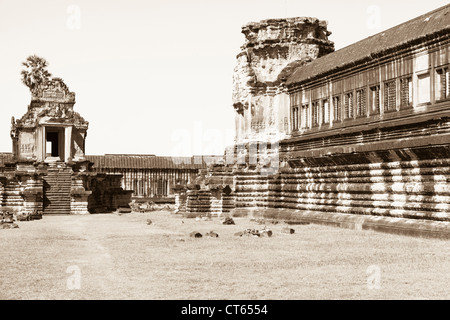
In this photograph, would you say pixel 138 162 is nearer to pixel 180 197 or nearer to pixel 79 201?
pixel 79 201

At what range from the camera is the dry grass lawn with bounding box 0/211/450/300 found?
12703 mm

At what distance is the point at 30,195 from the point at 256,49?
1805cm

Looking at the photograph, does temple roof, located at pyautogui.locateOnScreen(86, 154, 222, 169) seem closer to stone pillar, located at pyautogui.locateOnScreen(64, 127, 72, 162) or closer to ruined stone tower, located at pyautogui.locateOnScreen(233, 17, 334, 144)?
stone pillar, located at pyautogui.locateOnScreen(64, 127, 72, 162)

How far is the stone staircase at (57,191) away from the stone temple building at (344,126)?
13571 millimetres

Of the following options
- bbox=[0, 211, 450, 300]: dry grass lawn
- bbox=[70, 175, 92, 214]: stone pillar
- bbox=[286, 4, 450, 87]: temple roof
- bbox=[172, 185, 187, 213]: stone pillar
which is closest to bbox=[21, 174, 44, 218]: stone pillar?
bbox=[70, 175, 92, 214]: stone pillar

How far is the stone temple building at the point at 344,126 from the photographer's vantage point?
25359 mm

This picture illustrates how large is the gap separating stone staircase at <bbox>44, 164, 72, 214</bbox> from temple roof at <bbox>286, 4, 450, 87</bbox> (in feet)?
61.6

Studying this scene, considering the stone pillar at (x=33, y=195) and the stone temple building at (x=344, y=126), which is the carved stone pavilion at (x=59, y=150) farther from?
the stone temple building at (x=344, y=126)

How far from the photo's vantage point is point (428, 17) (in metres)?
29.2

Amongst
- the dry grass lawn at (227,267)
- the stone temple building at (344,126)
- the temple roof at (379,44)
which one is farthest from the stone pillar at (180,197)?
the dry grass lawn at (227,267)

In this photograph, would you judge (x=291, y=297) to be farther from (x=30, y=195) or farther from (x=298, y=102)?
(x=30, y=195)

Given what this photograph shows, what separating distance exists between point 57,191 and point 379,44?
2729cm

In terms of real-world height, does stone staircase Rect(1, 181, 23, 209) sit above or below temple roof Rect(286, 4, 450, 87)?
below
